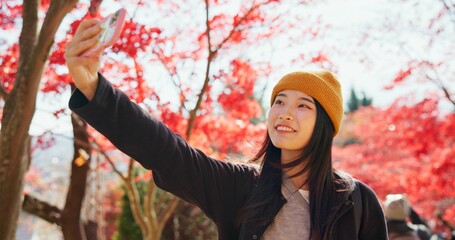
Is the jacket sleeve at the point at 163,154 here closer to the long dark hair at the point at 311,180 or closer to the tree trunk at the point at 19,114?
the long dark hair at the point at 311,180

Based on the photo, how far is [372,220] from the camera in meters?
2.11

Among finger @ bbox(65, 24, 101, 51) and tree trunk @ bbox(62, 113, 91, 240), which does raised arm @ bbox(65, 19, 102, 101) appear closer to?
finger @ bbox(65, 24, 101, 51)

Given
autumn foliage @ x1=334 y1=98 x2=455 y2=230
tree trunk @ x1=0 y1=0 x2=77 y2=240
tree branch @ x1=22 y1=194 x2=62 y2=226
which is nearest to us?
tree trunk @ x1=0 y1=0 x2=77 y2=240

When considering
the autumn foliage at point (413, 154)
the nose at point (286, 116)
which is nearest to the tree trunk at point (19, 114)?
the nose at point (286, 116)

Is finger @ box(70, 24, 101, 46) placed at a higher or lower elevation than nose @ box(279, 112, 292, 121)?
higher

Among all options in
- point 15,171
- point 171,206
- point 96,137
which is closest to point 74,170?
point 96,137

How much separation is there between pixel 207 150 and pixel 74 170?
1.71 meters

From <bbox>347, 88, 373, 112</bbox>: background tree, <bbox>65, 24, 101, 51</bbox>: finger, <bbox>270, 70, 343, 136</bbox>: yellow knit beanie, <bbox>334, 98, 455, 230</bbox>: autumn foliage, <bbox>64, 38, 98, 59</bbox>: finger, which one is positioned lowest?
<bbox>334, 98, 455, 230</bbox>: autumn foliage

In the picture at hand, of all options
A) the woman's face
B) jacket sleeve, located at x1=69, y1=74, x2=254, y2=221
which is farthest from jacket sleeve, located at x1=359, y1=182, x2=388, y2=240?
jacket sleeve, located at x1=69, y1=74, x2=254, y2=221

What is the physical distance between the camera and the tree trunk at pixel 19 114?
152 inches

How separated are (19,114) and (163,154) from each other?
2.49m

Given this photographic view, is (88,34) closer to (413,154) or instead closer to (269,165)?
(269,165)

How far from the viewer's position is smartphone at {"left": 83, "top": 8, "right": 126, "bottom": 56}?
1547 millimetres

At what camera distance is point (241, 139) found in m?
6.98
